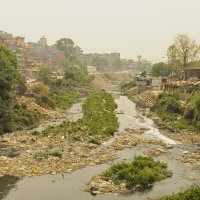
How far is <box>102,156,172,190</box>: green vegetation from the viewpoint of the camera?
19730 mm

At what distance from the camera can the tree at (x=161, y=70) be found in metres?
93.8

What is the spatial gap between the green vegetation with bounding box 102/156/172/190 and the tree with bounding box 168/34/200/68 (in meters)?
55.7

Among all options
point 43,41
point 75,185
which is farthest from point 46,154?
point 43,41

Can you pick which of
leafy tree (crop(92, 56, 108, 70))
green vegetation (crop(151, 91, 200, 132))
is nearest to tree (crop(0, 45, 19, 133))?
green vegetation (crop(151, 91, 200, 132))

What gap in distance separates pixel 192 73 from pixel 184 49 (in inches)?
463

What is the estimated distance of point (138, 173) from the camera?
2034 centimetres

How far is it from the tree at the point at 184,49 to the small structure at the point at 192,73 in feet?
31.4

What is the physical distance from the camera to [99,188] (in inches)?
755

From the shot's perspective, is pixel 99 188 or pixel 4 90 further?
pixel 4 90

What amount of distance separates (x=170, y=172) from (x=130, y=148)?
6.63 metres

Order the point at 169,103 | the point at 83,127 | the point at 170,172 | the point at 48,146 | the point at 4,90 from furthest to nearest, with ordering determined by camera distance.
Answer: the point at 169,103
the point at 83,127
the point at 4,90
the point at 48,146
the point at 170,172

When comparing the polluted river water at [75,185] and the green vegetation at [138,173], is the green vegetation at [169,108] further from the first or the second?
the green vegetation at [138,173]

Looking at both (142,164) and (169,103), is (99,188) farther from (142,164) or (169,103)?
(169,103)

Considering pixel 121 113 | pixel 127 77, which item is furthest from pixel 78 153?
pixel 127 77
